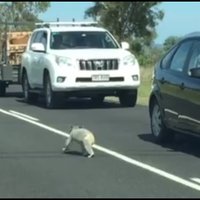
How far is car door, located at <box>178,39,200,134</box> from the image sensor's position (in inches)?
447

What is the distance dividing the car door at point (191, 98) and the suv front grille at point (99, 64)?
762cm

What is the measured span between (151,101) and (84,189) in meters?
4.70

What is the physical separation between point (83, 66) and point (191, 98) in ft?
26.8

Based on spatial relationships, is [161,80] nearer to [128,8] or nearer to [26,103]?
[26,103]

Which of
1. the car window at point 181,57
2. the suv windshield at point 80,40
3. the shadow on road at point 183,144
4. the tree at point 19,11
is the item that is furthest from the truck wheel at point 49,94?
the tree at point 19,11

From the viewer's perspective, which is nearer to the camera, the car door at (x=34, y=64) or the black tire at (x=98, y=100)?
the car door at (x=34, y=64)

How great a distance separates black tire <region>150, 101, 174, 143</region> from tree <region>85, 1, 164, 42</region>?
97.2 ft

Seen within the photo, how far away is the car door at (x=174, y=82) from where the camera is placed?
1205 cm

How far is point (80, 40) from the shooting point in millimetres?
20500

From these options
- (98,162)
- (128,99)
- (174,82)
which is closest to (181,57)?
(174,82)

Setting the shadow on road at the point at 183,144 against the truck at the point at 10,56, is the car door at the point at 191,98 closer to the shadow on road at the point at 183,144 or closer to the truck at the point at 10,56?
the shadow on road at the point at 183,144

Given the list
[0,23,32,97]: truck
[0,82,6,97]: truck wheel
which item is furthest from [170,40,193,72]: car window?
[0,82,6,97]: truck wheel

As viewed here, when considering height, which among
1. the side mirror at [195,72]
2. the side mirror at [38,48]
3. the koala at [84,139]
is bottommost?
the side mirror at [38,48]

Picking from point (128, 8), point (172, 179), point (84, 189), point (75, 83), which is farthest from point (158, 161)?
point (128, 8)
